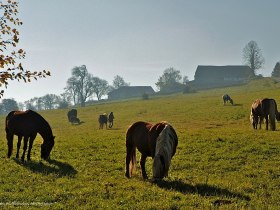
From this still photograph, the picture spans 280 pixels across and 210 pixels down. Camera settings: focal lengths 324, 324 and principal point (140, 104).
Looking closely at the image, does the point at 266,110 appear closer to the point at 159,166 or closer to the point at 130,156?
the point at 130,156

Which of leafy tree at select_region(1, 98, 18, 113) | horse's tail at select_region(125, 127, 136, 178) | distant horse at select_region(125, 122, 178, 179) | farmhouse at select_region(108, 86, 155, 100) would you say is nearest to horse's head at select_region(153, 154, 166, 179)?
distant horse at select_region(125, 122, 178, 179)

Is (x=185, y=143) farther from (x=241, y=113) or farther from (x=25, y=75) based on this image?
(x=241, y=113)

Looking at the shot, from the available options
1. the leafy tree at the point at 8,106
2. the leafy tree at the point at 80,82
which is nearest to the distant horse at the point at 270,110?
the leafy tree at the point at 80,82

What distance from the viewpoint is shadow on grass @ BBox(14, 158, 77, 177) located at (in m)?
12.5

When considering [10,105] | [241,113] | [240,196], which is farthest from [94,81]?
[240,196]

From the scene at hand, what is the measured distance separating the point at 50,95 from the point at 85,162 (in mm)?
173081

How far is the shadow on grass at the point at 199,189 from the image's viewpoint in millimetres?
9227

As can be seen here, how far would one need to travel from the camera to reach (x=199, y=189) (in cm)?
985

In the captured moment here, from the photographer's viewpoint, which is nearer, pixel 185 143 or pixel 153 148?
pixel 153 148

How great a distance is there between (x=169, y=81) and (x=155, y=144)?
142m

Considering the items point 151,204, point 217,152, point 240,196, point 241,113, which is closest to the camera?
point 151,204

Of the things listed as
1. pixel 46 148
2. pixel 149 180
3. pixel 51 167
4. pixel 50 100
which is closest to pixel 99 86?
pixel 50 100

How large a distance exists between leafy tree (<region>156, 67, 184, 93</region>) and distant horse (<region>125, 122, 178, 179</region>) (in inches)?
4843

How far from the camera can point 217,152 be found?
15828mm
